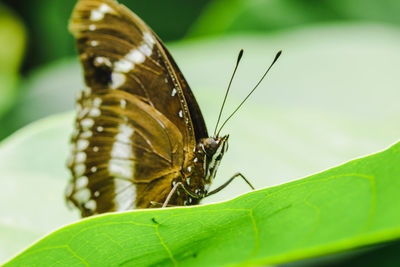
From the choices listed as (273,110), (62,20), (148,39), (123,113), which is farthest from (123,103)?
(62,20)

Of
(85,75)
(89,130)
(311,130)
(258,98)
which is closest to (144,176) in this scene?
(89,130)

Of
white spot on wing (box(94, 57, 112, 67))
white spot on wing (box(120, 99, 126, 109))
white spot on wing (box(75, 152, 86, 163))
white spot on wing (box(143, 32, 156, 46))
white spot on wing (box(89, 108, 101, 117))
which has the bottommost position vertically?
white spot on wing (box(75, 152, 86, 163))

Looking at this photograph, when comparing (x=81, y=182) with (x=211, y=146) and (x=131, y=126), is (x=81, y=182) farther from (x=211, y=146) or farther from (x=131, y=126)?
(x=211, y=146)

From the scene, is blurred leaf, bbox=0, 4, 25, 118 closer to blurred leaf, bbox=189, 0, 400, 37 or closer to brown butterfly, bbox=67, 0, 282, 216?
blurred leaf, bbox=189, 0, 400, 37

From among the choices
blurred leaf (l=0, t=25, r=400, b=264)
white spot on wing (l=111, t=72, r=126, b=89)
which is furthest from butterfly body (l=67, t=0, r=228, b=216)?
blurred leaf (l=0, t=25, r=400, b=264)

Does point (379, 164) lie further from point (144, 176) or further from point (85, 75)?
point (85, 75)

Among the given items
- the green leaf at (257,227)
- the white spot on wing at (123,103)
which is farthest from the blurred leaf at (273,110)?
the green leaf at (257,227)
